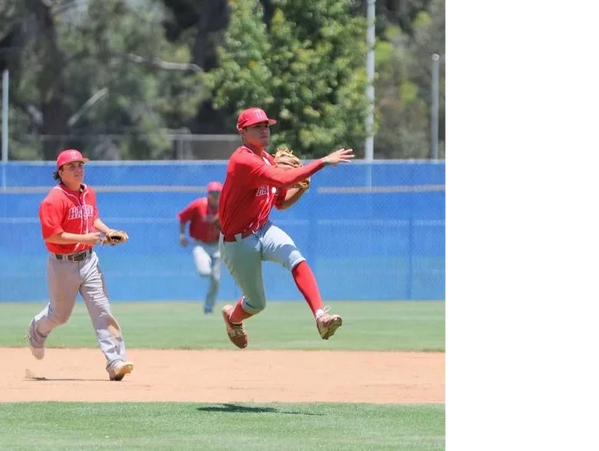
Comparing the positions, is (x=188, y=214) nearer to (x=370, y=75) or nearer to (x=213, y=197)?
(x=213, y=197)

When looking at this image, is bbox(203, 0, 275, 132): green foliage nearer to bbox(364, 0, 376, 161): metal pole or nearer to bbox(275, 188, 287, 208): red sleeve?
bbox(364, 0, 376, 161): metal pole

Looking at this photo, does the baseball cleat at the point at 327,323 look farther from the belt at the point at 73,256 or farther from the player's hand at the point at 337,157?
the belt at the point at 73,256

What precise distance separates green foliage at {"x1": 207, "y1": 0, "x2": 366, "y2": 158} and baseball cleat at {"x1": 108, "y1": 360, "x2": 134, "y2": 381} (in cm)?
1717

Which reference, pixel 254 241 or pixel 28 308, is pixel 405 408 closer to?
pixel 254 241

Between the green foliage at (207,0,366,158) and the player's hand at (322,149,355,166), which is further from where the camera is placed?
the green foliage at (207,0,366,158)

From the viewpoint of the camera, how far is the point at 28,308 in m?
21.1

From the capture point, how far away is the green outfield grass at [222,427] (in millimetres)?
6918

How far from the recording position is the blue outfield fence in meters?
22.4

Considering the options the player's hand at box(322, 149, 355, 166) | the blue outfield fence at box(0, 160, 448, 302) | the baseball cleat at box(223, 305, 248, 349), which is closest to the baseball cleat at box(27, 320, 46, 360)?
the baseball cleat at box(223, 305, 248, 349)

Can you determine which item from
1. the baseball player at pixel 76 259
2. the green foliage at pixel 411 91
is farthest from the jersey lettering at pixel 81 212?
the green foliage at pixel 411 91

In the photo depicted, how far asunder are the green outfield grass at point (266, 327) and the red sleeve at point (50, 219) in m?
4.03
